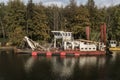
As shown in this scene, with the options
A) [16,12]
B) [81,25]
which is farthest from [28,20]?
[81,25]

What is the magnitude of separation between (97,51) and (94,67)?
24.8 meters

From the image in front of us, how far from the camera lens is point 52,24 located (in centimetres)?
12575

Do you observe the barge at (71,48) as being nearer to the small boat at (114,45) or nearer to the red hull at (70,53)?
the red hull at (70,53)

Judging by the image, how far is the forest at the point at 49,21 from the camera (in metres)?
115

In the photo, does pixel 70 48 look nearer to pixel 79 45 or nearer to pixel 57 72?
pixel 79 45

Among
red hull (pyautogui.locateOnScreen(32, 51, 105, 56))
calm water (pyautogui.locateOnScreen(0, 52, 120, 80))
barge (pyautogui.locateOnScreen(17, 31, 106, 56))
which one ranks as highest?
barge (pyautogui.locateOnScreen(17, 31, 106, 56))

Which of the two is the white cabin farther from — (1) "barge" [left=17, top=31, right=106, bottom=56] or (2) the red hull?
(2) the red hull

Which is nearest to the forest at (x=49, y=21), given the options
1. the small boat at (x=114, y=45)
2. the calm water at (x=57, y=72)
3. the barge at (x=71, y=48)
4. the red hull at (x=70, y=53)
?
the small boat at (x=114, y=45)

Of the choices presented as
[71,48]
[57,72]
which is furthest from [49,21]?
[57,72]

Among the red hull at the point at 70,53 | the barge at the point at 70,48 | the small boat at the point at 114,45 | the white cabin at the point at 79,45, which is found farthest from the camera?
the small boat at the point at 114,45

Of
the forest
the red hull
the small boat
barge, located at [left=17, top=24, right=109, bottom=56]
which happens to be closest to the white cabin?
barge, located at [left=17, top=24, right=109, bottom=56]

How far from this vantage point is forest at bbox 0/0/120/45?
115 m

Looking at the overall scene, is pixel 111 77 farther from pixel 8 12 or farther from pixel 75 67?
pixel 8 12

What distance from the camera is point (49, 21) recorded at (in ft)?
411
